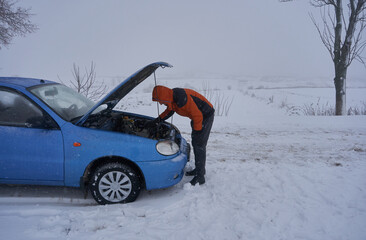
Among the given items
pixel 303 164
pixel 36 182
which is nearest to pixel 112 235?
pixel 36 182

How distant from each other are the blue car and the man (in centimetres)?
53

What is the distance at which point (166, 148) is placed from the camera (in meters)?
3.29

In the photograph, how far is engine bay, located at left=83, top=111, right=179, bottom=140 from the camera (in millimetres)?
3749

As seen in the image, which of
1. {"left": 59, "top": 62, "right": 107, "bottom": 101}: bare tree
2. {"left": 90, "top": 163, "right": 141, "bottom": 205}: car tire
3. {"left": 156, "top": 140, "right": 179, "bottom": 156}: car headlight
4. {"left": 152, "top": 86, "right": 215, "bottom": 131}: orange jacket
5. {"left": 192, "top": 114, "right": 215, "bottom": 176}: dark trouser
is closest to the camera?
{"left": 90, "top": 163, "right": 141, "bottom": 205}: car tire

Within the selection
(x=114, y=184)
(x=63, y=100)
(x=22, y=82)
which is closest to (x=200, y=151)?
(x=114, y=184)

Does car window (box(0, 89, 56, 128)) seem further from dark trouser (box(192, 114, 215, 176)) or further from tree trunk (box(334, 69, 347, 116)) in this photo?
tree trunk (box(334, 69, 347, 116))

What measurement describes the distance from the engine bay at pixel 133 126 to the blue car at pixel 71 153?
48 cm

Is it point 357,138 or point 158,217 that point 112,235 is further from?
point 357,138

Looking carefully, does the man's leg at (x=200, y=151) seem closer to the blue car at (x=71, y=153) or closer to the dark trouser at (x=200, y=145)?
the dark trouser at (x=200, y=145)

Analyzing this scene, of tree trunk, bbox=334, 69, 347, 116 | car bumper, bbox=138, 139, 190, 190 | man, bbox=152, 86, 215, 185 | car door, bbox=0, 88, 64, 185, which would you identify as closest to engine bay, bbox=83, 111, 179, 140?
man, bbox=152, 86, 215, 185

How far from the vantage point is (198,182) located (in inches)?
150

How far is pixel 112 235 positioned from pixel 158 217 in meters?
0.60

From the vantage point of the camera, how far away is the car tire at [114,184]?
3.10 meters

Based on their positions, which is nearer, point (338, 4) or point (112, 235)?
point (112, 235)
